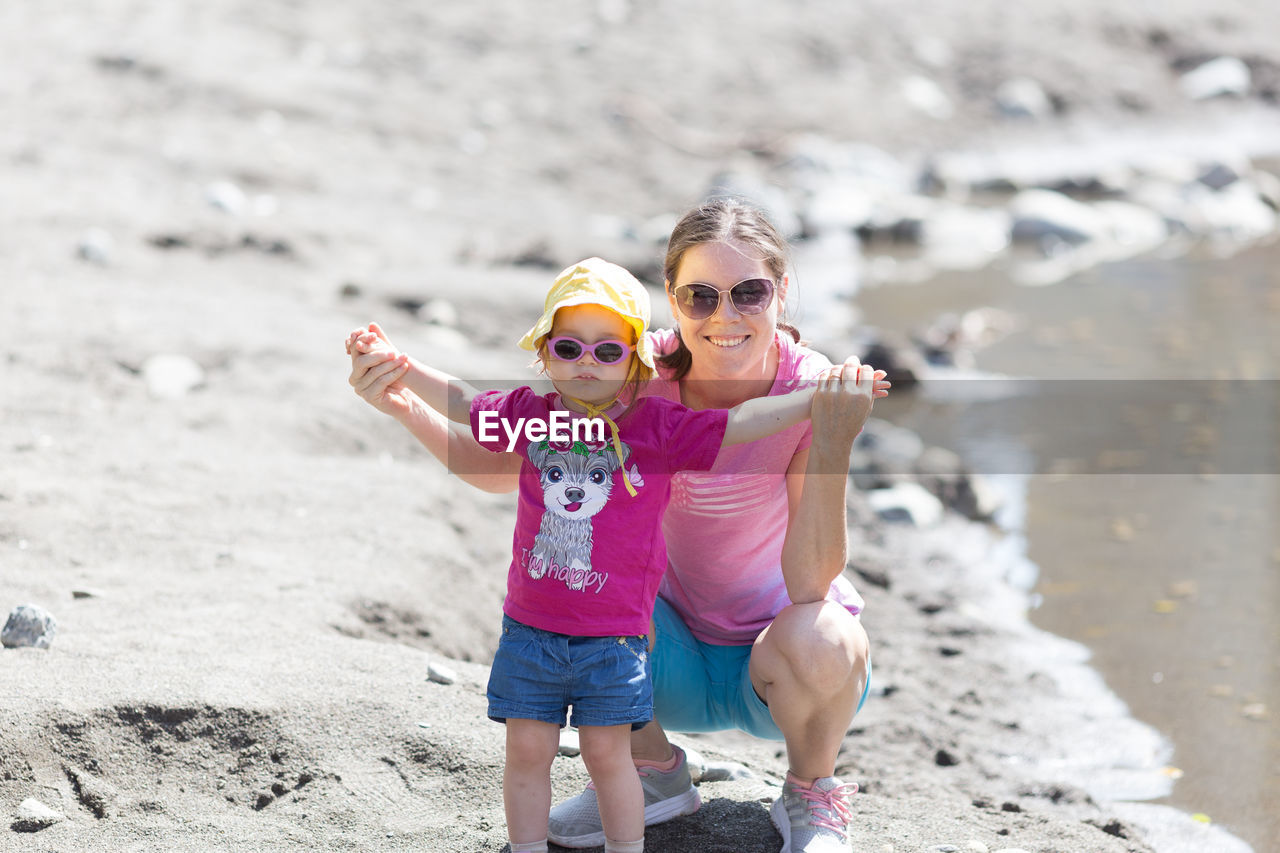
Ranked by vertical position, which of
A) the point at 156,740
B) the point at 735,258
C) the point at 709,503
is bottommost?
the point at 156,740

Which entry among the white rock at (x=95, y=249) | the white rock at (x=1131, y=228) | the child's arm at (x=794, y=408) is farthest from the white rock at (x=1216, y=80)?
the child's arm at (x=794, y=408)

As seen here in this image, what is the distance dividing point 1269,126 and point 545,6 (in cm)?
864

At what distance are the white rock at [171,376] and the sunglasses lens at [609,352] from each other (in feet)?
9.82

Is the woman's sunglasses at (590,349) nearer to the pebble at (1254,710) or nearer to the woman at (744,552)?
the woman at (744,552)

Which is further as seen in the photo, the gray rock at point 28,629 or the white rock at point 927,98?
the white rock at point 927,98

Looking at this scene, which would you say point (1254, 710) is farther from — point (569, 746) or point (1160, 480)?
point (569, 746)

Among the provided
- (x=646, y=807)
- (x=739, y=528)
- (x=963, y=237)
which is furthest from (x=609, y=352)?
(x=963, y=237)

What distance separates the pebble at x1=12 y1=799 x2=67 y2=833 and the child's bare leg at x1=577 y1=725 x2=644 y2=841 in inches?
43.2

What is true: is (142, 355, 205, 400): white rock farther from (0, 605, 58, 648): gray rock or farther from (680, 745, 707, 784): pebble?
(680, 745, 707, 784): pebble

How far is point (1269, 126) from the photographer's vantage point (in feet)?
49.8

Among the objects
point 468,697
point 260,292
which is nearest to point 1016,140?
point 260,292

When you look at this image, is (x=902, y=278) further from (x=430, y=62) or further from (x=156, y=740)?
(x=156, y=740)

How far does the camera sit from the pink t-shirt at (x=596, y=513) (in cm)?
228

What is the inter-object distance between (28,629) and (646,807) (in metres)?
1.53
